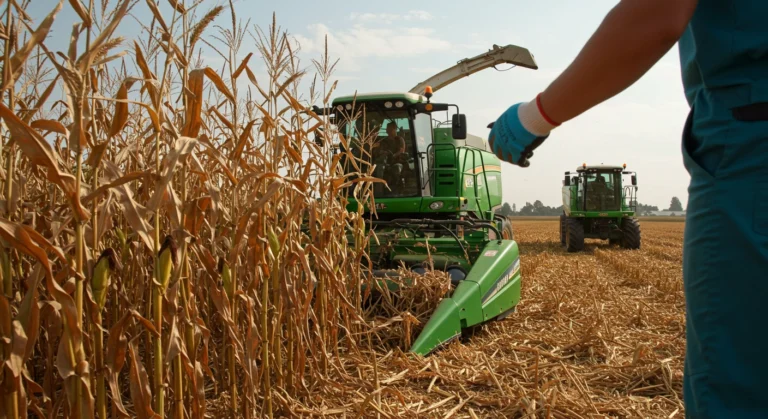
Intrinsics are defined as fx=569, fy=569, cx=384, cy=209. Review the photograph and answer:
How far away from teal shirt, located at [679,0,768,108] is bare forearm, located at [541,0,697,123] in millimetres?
88

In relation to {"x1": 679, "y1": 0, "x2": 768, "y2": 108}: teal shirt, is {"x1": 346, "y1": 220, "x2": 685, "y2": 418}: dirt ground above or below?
below

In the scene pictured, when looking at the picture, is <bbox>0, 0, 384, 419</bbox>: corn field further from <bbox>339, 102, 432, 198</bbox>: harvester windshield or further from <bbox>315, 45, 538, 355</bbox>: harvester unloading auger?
<bbox>339, 102, 432, 198</bbox>: harvester windshield

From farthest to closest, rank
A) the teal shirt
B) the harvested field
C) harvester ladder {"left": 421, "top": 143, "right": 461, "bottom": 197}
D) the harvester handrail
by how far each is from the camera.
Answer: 1. harvester ladder {"left": 421, "top": 143, "right": 461, "bottom": 197}
2. the harvester handrail
3. the harvested field
4. the teal shirt

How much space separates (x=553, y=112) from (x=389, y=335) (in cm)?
281

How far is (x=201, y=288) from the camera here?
2494 millimetres

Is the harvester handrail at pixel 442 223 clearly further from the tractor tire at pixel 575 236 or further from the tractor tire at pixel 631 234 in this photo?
the tractor tire at pixel 631 234

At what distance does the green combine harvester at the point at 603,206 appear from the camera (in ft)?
46.4

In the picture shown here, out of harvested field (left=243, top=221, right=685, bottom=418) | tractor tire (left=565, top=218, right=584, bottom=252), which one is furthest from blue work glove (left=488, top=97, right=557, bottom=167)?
tractor tire (left=565, top=218, right=584, bottom=252)

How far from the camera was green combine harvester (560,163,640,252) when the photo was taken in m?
14.1

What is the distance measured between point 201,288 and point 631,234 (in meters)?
13.5

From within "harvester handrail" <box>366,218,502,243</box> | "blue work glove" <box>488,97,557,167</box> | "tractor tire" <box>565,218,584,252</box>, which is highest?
"blue work glove" <box>488,97,557,167</box>

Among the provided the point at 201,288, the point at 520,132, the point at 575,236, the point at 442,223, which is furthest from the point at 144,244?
the point at 575,236

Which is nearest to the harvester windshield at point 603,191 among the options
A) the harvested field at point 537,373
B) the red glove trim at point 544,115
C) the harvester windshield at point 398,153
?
the harvester windshield at point 398,153

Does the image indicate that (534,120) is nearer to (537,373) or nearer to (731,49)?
(731,49)
